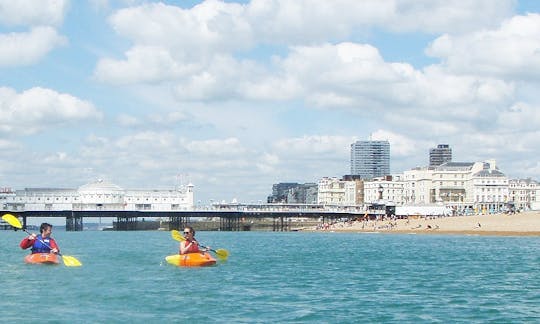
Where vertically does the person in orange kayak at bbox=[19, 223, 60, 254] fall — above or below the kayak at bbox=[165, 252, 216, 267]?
above

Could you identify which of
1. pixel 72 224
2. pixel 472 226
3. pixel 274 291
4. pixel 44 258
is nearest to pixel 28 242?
pixel 44 258

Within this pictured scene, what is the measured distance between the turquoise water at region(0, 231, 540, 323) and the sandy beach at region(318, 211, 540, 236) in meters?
65.5

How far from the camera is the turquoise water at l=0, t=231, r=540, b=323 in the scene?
3231cm

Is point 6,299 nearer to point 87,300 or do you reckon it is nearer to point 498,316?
point 87,300

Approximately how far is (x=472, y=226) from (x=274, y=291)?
99.8 meters

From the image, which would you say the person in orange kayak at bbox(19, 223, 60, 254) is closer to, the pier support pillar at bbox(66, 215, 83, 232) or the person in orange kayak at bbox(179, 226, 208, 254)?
the person in orange kayak at bbox(179, 226, 208, 254)

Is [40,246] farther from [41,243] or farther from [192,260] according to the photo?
[192,260]

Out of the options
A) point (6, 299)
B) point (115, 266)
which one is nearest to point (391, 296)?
point (6, 299)

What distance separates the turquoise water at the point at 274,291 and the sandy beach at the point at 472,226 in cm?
6548

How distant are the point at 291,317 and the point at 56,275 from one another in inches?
736

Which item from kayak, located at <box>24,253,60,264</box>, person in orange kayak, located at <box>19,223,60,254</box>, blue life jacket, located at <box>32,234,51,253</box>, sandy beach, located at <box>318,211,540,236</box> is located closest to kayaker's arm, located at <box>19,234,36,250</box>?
person in orange kayak, located at <box>19,223,60,254</box>

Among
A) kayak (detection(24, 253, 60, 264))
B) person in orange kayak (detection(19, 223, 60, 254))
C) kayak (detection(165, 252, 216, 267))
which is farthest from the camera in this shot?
kayak (detection(165, 252, 216, 267))

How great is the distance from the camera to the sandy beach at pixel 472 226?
124250mm

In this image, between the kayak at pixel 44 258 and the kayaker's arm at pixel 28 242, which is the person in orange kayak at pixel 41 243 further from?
the kayak at pixel 44 258
